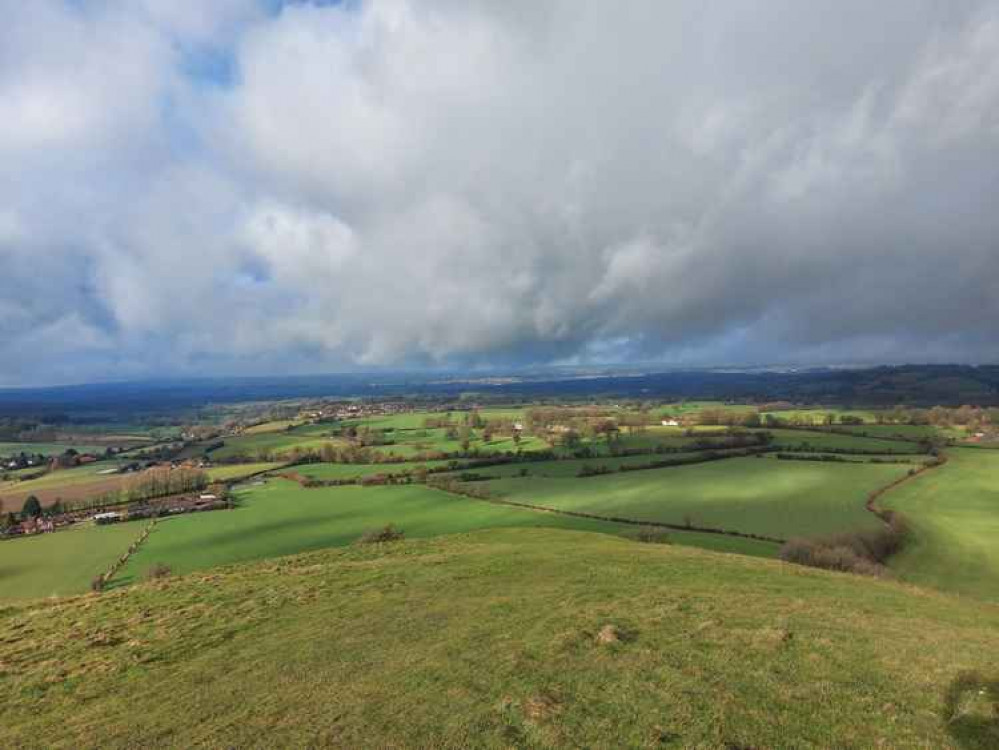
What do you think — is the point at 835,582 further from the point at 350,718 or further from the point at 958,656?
the point at 350,718

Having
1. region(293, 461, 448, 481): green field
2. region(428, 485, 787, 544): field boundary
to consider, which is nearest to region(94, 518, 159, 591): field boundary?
region(293, 461, 448, 481): green field

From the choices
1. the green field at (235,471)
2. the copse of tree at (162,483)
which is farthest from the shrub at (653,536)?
the green field at (235,471)

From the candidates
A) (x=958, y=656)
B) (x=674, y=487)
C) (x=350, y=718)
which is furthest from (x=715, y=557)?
(x=674, y=487)

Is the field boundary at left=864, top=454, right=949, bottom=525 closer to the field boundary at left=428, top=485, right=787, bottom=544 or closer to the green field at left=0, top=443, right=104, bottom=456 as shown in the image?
the field boundary at left=428, top=485, right=787, bottom=544

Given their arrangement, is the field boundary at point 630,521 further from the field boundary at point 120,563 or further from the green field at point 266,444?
the green field at point 266,444

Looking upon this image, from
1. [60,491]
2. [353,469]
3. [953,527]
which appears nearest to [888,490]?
[953,527]
